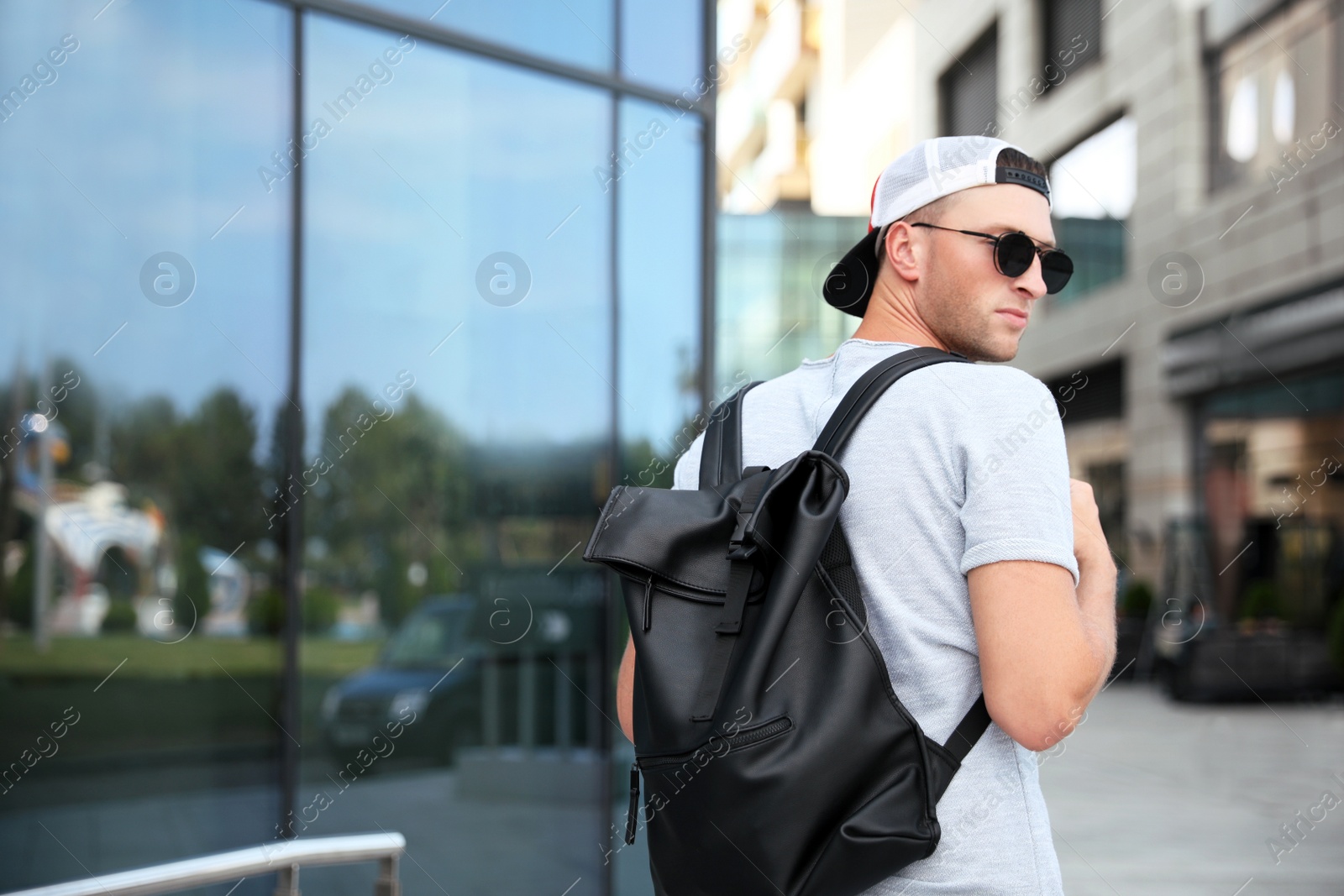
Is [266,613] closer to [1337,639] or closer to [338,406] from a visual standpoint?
[338,406]

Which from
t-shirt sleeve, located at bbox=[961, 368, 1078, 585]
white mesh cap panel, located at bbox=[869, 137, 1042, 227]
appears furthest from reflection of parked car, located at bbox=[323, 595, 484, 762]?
t-shirt sleeve, located at bbox=[961, 368, 1078, 585]

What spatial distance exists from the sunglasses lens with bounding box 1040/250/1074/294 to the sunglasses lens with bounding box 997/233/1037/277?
3.8 inches

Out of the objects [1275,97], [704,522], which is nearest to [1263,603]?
[1275,97]

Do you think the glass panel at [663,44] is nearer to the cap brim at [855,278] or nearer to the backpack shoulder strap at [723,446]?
the cap brim at [855,278]

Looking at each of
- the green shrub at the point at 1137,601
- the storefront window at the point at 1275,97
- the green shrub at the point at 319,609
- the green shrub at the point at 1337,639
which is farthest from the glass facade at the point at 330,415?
the green shrub at the point at 1137,601

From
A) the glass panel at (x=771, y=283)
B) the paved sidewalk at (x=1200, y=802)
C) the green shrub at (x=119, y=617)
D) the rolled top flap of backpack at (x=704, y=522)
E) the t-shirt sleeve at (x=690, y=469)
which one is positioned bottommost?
the paved sidewalk at (x=1200, y=802)

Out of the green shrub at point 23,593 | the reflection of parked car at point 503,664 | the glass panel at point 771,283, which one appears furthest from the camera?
the glass panel at point 771,283

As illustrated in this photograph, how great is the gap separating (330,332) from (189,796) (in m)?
1.69

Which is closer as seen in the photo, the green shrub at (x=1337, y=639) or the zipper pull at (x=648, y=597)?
the zipper pull at (x=648, y=597)

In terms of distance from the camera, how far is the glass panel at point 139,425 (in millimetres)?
4129

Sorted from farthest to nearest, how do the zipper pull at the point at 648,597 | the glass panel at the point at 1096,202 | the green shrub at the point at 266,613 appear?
1. the glass panel at the point at 1096,202
2. the green shrub at the point at 266,613
3. the zipper pull at the point at 648,597

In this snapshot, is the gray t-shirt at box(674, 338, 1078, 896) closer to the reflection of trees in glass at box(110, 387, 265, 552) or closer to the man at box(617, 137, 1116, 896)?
the man at box(617, 137, 1116, 896)

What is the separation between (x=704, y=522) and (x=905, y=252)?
1.44ft

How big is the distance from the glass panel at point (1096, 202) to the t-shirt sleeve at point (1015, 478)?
21916 mm
